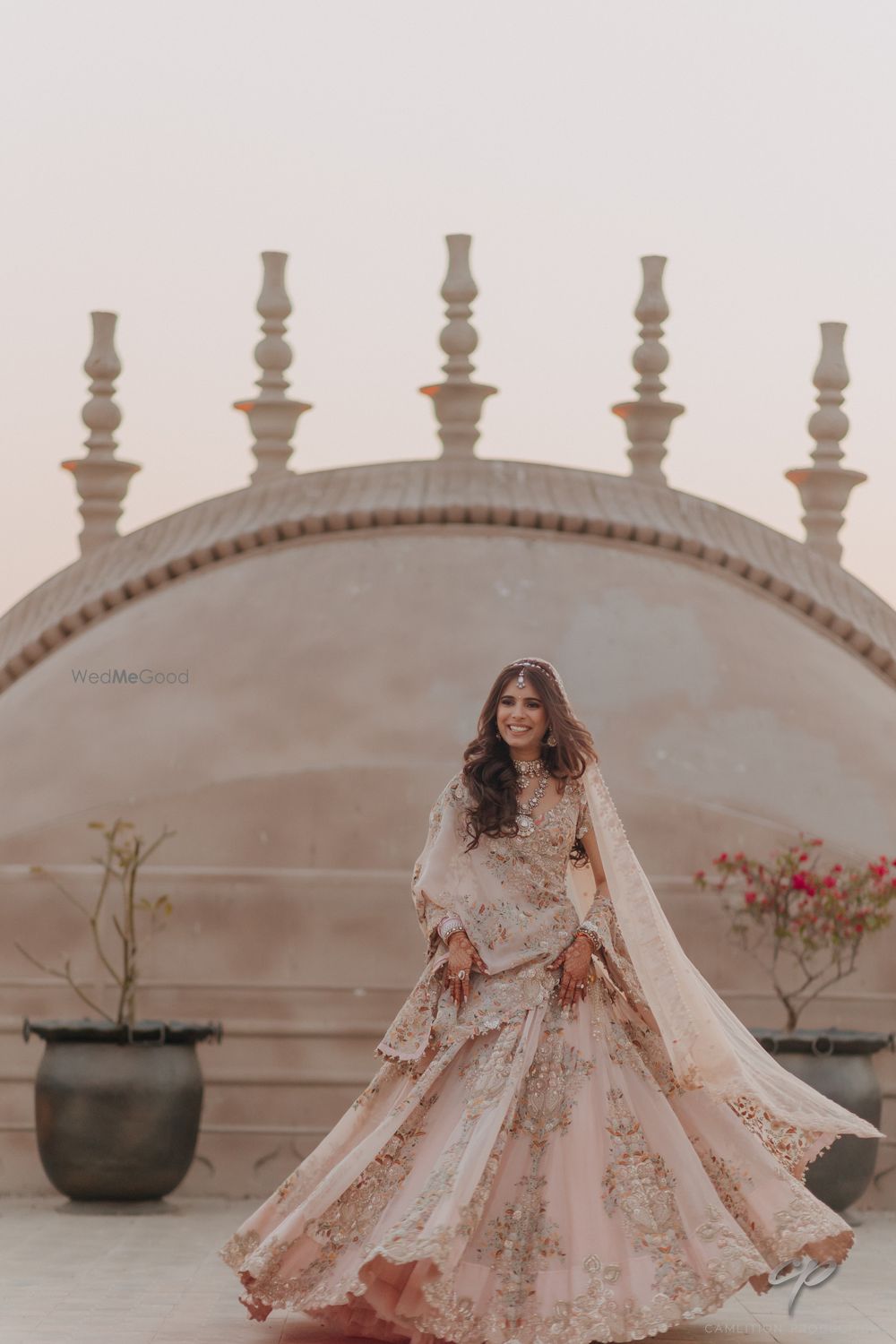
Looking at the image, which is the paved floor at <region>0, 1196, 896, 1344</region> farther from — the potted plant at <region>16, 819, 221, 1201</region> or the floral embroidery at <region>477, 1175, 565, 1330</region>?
the floral embroidery at <region>477, 1175, 565, 1330</region>

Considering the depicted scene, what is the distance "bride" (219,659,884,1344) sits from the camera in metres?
4.69

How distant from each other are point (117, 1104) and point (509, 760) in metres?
2.61

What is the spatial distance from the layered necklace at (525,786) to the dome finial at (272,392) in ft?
13.9

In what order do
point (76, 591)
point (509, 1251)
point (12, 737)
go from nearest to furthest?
point (509, 1251)
point (12, 737)
point (76, 591)

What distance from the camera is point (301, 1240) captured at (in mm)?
4887

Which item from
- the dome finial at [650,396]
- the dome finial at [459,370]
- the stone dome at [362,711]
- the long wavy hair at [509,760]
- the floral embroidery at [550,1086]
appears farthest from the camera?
the dome finial at [650,396]

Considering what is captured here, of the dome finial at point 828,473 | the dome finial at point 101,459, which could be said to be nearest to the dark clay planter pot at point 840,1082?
the dome finial at point 828,473

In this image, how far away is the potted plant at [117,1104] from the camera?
24.2 ft

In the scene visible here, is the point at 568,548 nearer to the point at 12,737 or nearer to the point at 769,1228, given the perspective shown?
the point at 12,737

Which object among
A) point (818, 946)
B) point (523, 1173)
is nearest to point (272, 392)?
point (818, 946)

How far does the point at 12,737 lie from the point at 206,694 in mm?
804

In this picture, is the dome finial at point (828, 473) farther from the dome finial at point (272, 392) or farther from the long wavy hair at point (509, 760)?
the long wavy hair at point (509, 760)

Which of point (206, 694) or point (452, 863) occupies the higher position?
point (206, 694)

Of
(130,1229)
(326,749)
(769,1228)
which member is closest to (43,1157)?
(130,1229)
